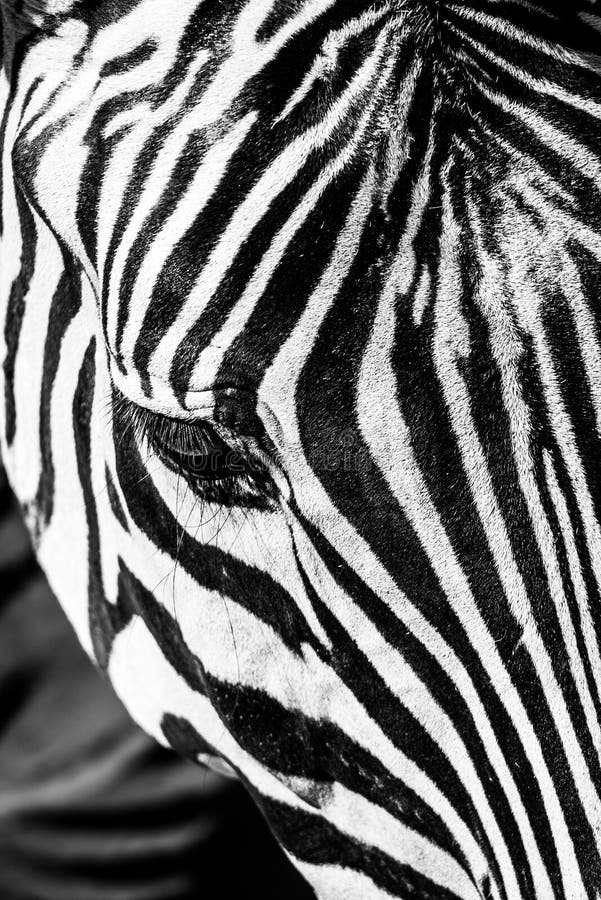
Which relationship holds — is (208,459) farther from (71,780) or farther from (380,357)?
(71,780)

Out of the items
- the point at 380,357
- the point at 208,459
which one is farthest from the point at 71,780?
the point at 380,357

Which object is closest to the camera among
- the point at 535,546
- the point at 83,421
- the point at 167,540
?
the point at 535,546

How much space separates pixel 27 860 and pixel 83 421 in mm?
1938

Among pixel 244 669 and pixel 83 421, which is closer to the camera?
pixel 244 669

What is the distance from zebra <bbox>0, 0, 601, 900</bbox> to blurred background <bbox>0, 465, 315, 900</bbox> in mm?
1753

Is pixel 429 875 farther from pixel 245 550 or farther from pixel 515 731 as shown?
pixel 245 550

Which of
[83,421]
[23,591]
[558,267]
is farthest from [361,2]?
[23,591]

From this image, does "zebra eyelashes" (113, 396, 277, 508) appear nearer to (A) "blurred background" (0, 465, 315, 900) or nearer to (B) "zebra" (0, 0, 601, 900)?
(B) "zebra" (0, 0, 601, 900)

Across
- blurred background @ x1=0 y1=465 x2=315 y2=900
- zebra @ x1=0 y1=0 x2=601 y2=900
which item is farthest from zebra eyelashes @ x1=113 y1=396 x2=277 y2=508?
blurred background @ x1=0 y1=465 x2=315 y2=900

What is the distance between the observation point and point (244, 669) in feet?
3.89

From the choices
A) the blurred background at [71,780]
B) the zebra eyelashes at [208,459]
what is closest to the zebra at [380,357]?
the zebra eyelashes at [208,459]

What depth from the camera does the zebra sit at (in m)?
0.91

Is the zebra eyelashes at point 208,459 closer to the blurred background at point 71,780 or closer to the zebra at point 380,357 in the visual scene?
the zebra at point 380,357

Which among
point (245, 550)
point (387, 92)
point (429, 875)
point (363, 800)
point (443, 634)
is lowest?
point (429, 875)
